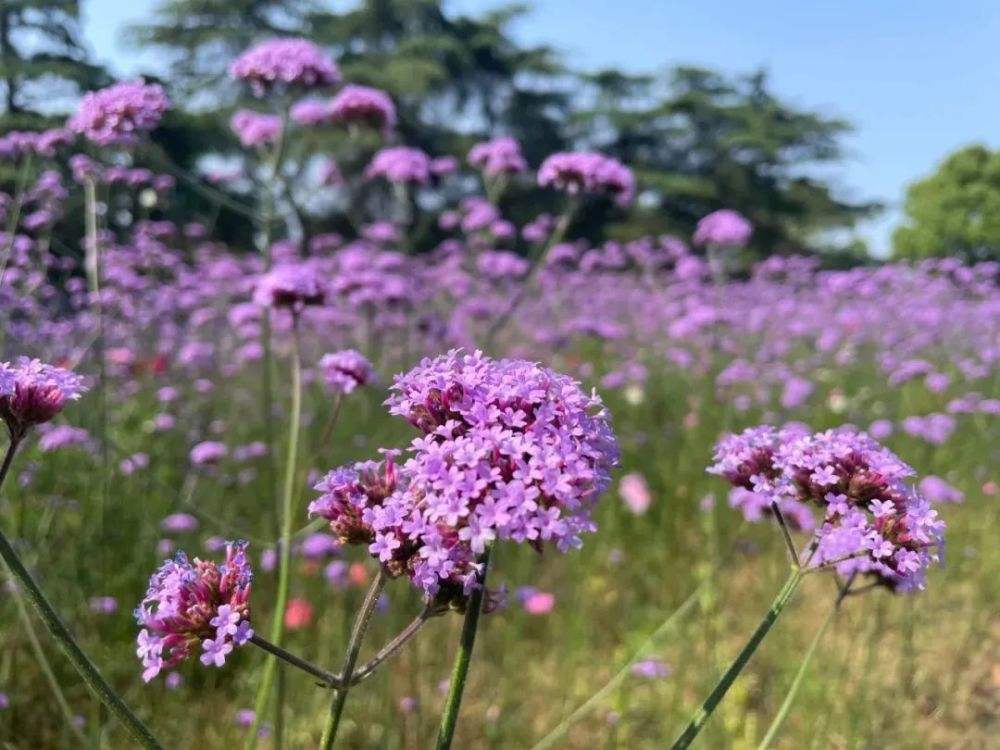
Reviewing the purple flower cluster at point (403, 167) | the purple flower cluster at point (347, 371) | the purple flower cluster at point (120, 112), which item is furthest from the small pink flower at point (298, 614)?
the purple flower cluster at point (403, 167)

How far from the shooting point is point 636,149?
29594 millimetres

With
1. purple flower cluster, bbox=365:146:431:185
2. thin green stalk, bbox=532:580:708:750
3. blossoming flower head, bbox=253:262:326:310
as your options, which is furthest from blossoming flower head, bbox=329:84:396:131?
thin green stalk, bbox=532:580:708:750

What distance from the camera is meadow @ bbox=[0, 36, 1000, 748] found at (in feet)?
8.63

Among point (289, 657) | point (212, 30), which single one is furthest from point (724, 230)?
point (212, 30)

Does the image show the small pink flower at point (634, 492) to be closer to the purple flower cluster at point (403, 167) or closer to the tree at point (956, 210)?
the purple flower cluster at point (403, 167)

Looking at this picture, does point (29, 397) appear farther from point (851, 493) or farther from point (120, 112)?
point (120, 112)

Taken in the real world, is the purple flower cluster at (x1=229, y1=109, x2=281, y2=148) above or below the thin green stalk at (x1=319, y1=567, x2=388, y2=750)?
above

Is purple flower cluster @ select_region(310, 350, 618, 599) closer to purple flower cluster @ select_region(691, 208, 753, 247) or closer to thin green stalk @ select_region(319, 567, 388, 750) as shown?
thin green stalk @ select_region(319, 567, 388, 750)

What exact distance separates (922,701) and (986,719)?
0.20 m

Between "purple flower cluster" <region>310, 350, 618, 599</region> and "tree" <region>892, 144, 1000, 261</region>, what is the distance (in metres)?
32.6

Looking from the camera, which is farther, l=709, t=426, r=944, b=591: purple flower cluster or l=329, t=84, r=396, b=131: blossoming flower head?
l=329, t=84, r=396, b=131: blossoming flower head

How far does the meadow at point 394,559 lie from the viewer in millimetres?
2631

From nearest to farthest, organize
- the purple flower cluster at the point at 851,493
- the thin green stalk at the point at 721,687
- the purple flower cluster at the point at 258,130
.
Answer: the thin green stalk at the point at 721,687 → the purple flower cluster at the point at 851,493 → the purple flower cluster at the point at 258,130

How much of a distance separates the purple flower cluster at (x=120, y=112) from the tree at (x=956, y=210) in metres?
31.7
